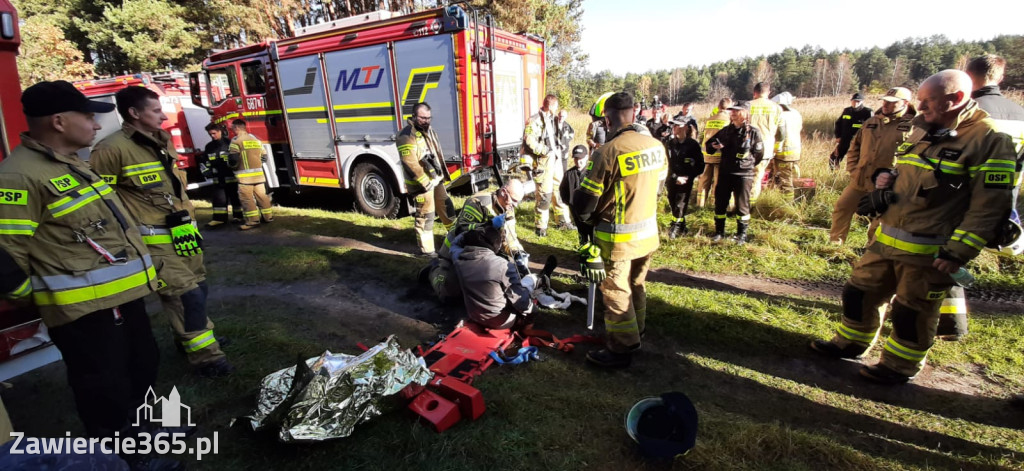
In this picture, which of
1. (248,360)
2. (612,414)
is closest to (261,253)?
(248,360)

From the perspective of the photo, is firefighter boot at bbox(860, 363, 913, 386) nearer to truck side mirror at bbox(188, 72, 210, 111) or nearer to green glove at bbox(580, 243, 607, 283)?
green glove at bbox(580, 243, 607, 283)

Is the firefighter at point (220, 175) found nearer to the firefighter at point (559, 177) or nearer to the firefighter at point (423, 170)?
the firefighter at point (423, 170)

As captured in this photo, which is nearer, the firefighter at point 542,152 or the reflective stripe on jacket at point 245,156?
the firefighter at point 542,152

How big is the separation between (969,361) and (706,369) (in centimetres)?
194

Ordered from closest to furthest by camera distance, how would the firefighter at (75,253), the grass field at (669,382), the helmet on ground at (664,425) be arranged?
the firefighter at (75,253) → the helmet on ground at (664,425) → the grass field at (669,382)

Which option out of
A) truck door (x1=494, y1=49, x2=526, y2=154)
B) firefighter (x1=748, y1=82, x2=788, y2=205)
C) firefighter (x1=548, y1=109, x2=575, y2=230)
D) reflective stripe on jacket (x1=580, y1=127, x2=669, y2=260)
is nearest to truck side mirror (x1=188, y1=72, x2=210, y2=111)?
truck door (x1=494, y1=49, x2=526, y2=154)

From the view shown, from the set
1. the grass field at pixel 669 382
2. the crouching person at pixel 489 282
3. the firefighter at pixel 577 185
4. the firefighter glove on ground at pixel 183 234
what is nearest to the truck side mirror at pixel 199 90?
the grass field at pixel 669 382

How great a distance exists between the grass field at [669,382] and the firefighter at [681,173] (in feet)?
2.45

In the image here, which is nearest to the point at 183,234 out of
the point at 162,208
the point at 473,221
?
the point at 162,208

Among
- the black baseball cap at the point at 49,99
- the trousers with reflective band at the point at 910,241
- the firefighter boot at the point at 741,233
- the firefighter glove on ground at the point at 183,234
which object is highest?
the black baseball cap at the point at 49,99

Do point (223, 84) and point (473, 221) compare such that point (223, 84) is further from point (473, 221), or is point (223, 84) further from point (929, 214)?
point (929, 214)

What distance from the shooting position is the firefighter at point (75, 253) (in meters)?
1.91

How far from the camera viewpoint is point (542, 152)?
6.39m

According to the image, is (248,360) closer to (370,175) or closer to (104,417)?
(104,417)
